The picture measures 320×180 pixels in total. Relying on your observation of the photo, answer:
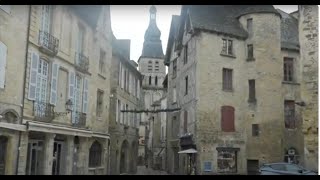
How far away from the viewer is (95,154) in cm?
2134

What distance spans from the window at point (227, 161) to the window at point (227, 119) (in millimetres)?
1191

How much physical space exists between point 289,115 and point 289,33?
552 cm

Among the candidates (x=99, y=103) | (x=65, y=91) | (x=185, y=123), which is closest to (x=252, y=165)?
(x=185, y=123)

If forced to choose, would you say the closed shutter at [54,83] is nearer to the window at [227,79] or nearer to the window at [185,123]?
the window at [185,123]

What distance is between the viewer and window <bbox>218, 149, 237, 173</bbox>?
75.1ft

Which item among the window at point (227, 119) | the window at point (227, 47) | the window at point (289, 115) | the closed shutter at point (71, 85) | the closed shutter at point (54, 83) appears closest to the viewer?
the closed shutter at point (54, 83)

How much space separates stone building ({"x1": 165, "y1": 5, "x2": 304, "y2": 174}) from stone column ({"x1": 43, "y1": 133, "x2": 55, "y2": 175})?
855 centimetres

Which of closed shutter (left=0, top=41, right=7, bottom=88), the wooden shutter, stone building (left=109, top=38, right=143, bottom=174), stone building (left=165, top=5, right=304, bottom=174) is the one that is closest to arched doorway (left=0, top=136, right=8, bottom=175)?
closed shutter (left=0, top=41, right=7, bottom=88)

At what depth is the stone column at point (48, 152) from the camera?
15.9 metres

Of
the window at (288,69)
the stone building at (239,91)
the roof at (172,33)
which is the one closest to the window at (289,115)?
the stone building at (239,91)

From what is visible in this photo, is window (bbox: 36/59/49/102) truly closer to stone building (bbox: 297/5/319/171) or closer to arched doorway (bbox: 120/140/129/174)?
stone building (bbox: 297/5/319/171)

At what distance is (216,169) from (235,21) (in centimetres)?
871

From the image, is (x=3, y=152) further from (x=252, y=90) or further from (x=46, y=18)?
(x=252, y=90)

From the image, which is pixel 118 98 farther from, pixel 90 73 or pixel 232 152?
pixel 232 152
